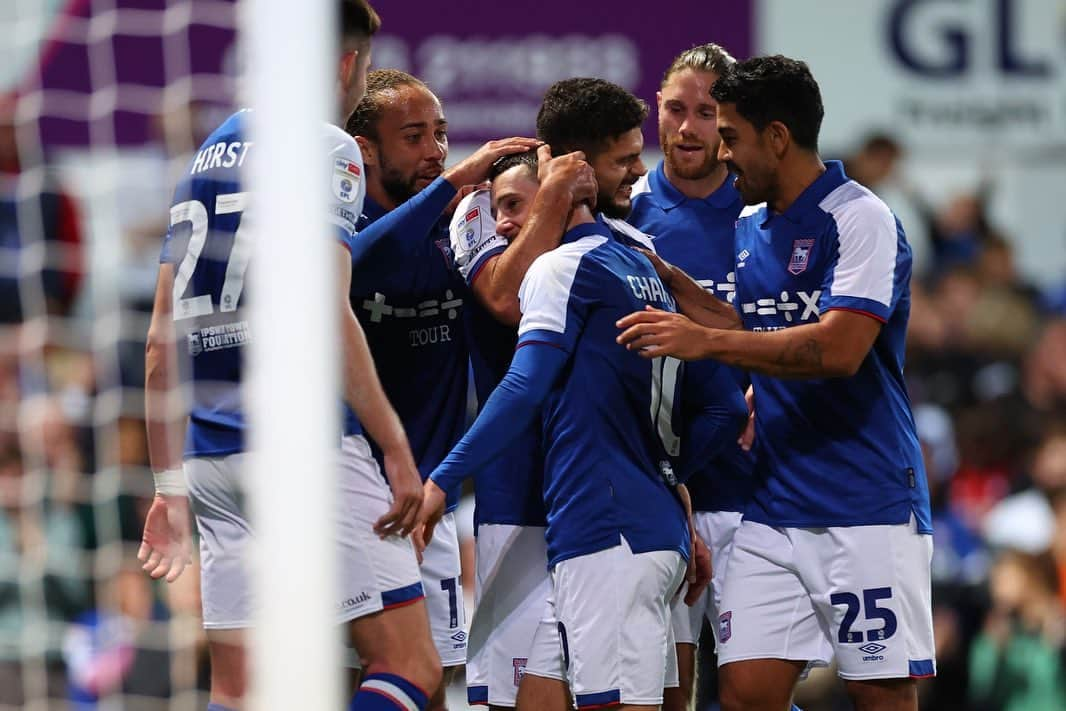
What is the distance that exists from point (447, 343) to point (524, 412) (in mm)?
775

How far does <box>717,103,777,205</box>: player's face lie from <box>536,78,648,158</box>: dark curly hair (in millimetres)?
232

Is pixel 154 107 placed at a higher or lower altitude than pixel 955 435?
higher

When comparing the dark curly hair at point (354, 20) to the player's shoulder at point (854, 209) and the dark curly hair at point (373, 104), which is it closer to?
the dark curly hair at point (373, 104)

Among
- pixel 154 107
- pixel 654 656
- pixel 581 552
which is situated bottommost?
pixel 654 656

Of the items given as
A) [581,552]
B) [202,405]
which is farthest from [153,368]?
[581,552]

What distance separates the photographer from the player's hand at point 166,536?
3963 millimetres

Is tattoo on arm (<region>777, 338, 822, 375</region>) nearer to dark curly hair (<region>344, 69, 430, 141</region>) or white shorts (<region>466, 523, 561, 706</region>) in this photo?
white shorts (<region>466, 523, 561, 706</region>)

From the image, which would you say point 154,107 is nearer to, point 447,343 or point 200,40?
point 200,40

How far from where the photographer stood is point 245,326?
3705 millimetres

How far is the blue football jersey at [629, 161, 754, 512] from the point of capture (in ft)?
14.3

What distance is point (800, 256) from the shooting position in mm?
4082

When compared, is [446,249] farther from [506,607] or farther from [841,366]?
[841,366]

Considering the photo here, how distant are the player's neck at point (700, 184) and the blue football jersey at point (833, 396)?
480mm

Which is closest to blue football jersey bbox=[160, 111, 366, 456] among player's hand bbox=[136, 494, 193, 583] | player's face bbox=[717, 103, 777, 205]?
player's hand bbox=[136, 494, 193, 583]
